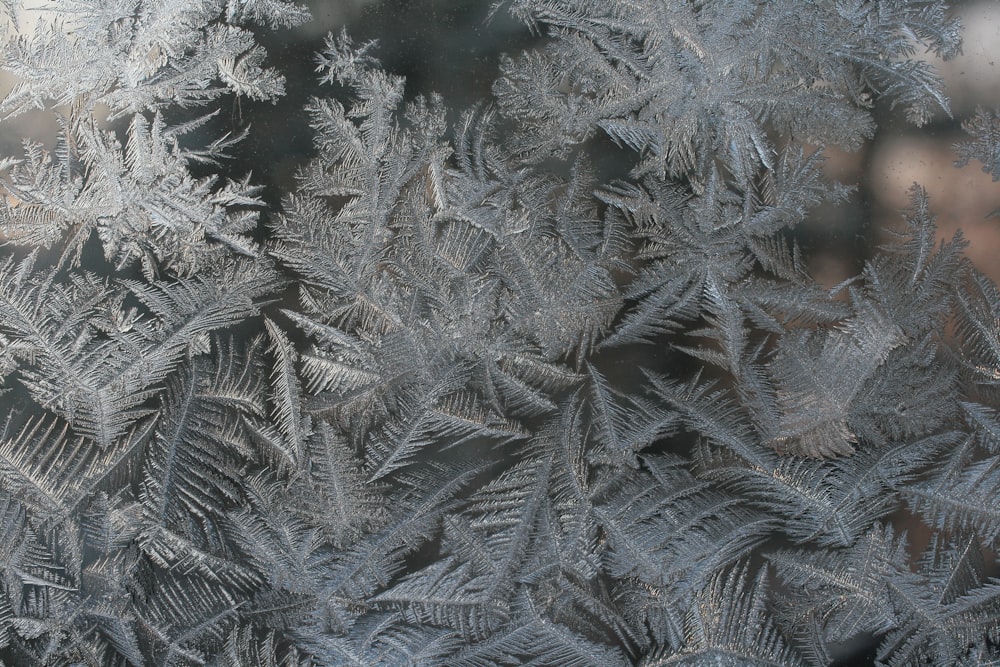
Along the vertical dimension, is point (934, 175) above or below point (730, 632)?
above

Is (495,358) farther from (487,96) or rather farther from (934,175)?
(934,175)

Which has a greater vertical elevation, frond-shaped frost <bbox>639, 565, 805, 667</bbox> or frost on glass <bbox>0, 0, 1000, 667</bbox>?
frost on glass <bbox>0, 0, 1000, 667</bbox>

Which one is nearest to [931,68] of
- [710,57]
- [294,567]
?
[710,57]

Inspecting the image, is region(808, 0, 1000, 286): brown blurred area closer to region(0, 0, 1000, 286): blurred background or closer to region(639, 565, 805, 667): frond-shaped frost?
region(0, 0, 1000, 286): blurred background

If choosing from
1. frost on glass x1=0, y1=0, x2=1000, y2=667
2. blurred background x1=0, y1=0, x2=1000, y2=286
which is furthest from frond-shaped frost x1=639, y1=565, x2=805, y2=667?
blurred background x1=0, y1=0, x2=1000, y2=286

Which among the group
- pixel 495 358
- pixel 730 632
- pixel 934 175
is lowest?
pixel 730 632

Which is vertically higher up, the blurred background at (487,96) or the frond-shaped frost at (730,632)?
the blurred background at (487,96)

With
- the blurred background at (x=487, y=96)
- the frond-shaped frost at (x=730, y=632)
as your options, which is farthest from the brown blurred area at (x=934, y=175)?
the frond-shaped frost at (x=730, y=632)

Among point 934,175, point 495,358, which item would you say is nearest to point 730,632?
point 495,358

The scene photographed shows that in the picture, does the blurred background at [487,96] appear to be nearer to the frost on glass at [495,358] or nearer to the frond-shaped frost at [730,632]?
the frost on glass at [495,358]
